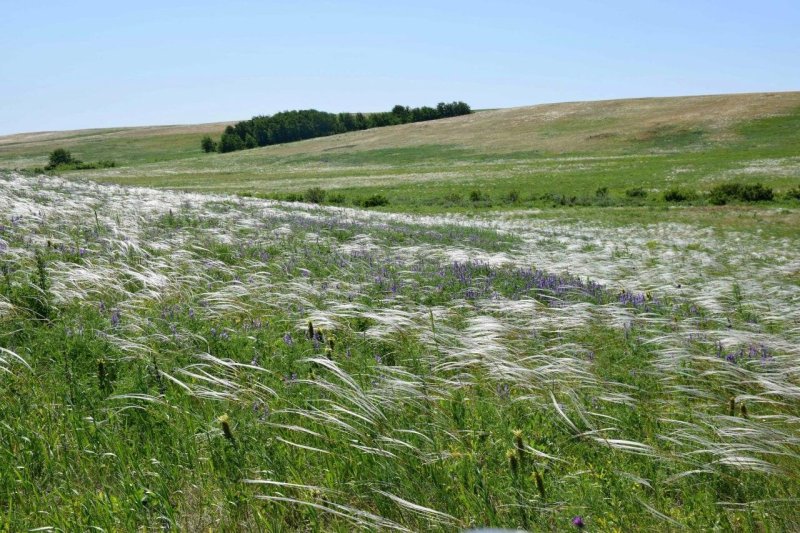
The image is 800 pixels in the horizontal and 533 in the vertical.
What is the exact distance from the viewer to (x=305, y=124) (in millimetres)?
138625

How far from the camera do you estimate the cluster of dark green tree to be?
131875 millimetres

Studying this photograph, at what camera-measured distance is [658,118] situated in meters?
88.1

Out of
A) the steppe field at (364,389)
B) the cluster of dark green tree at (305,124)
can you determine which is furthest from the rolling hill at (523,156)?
the steppe field at (364,389)

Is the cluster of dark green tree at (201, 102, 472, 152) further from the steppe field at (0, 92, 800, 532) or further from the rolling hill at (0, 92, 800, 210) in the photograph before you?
the steppe field at (0, 92, 800, 532)

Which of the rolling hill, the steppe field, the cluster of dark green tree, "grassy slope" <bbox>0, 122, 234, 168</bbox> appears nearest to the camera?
the steppe field

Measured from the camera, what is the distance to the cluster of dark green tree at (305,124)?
433ft

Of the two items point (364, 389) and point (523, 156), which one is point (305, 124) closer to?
point (523, 156)

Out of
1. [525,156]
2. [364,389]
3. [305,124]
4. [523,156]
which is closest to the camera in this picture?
[364,389]

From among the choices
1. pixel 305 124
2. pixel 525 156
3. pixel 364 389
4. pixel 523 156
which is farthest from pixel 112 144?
pixel 364 389

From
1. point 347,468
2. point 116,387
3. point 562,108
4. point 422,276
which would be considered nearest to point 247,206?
point 422,276

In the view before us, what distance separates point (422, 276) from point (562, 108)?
364 feet

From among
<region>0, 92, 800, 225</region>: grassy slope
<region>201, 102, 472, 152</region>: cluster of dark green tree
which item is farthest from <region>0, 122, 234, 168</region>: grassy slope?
<region>201, 102, 472, 152</region>: cluster of dark green tree

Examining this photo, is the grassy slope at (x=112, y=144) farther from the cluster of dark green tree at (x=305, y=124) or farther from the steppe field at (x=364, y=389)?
the steppe field at (x=364, y=389)

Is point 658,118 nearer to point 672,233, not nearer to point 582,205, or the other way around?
point 582,205
